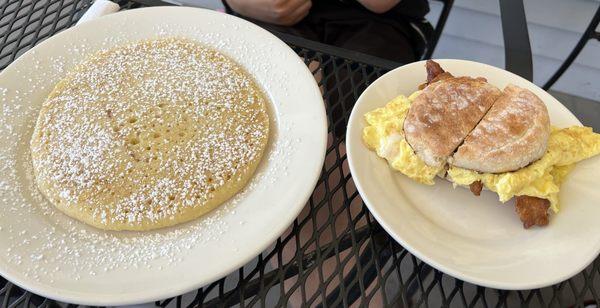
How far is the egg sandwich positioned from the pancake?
239mm

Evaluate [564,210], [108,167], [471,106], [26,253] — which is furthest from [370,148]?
[26,253]

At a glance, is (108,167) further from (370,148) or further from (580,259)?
(580,259)

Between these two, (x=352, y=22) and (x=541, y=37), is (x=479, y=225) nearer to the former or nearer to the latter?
(x=352, y=22)

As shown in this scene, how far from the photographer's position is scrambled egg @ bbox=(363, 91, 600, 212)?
0.76m

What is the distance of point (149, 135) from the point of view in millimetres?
854

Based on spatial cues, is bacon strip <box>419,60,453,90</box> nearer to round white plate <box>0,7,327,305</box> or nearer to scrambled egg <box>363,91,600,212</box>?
scrambled egg <box>363,91,600,212</box>

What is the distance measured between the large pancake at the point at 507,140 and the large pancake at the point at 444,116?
0.06 feet

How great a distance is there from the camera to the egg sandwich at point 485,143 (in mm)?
753

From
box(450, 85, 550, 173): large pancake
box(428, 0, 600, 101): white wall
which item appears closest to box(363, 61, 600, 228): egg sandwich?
box(450, 85, 550, 173): large pancake

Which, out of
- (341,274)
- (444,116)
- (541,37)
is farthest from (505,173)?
(541,37)

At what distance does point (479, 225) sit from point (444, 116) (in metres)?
0.18

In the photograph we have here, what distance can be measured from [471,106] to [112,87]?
24.9 inches

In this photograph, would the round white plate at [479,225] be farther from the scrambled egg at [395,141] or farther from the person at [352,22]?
the person at [352,22]

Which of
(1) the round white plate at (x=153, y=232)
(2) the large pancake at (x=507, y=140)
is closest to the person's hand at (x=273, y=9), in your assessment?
(1) the round white plate at (x=153, y=232)
